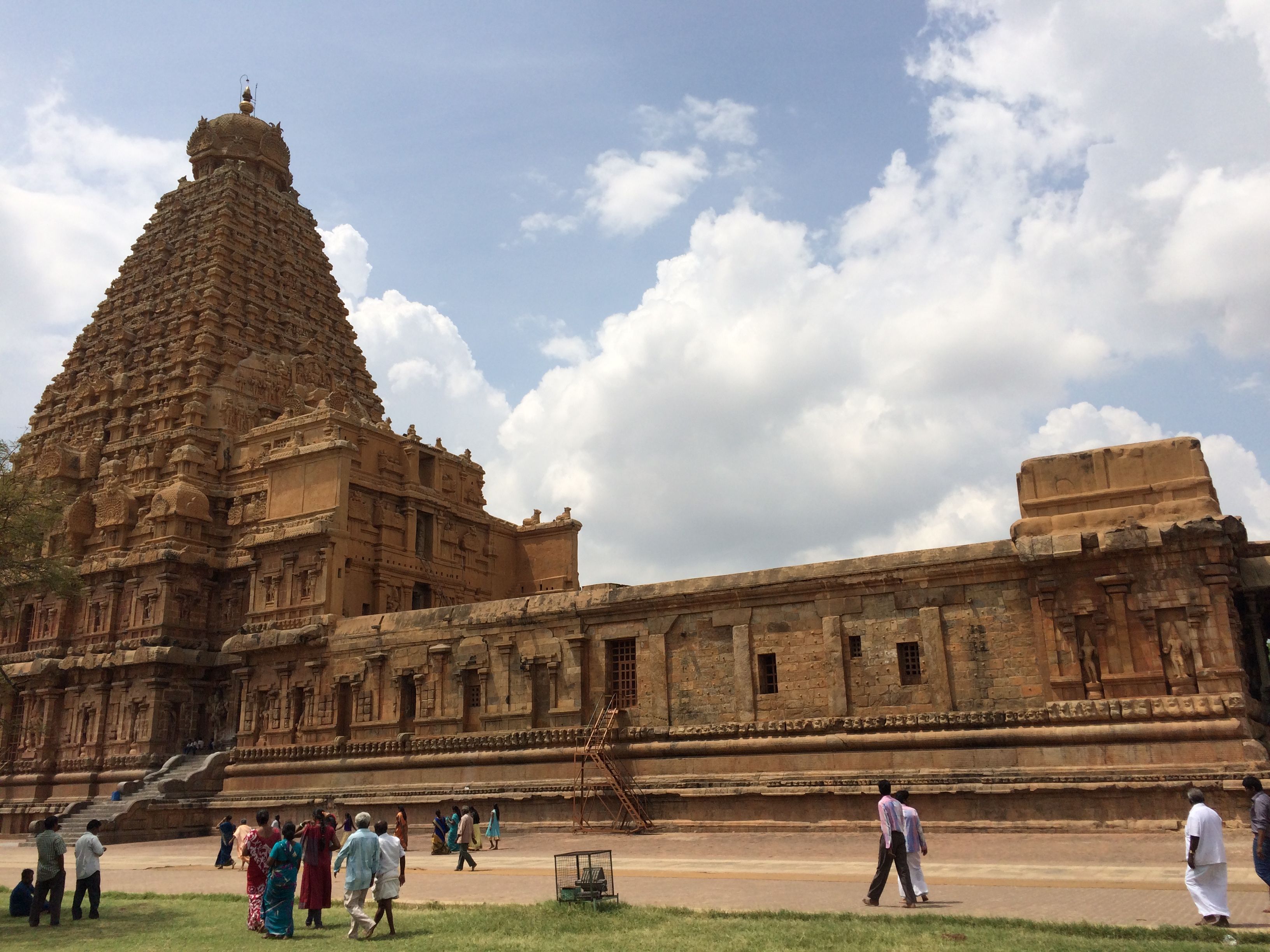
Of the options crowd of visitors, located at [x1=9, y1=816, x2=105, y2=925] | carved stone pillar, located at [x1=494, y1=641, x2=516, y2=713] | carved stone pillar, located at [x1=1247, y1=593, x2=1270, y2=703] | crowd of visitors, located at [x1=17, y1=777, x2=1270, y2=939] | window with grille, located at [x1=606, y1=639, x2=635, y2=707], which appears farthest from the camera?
carved stone pillar, located at [x1=494, y1=641, x2=516, y2=713]

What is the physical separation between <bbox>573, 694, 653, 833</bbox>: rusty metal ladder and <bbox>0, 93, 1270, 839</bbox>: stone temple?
291 mm

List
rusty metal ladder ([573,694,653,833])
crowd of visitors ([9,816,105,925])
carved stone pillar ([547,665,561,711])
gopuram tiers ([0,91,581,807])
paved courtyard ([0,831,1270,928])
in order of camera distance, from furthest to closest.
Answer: gopuram tiers ([0,91,581,807])
carved stone pillar ([547,665,561,711])
rusty metal ladder ([573,694,653,833])
crowd of visitors ([9,816,105,925])
paved courtyard ([0,831,1270,928])

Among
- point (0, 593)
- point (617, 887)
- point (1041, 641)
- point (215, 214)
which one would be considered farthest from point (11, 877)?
point (215, 214)

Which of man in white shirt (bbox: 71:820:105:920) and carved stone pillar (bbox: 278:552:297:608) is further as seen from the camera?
carved stone pillar (bbox: 278:552:297:608)

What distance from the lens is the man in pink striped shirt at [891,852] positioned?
12219mm

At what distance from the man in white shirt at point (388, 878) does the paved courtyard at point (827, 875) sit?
2.17 meters

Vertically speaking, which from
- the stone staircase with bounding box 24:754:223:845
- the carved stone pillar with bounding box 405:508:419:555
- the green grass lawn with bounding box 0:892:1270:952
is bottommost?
the green grass lawn with bounding box 0:892:1270:952

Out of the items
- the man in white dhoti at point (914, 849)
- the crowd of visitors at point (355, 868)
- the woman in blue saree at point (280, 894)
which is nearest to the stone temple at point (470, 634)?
the crowd of visitors at point (355, 868)

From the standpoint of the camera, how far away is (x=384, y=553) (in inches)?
1433

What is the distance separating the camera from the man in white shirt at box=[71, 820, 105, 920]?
15031 millimetres

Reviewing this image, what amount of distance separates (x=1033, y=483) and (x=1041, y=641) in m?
3.47

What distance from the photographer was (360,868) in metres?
12.4

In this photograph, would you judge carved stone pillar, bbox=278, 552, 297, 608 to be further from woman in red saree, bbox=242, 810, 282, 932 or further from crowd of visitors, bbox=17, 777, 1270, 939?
woman in red saree, bbox=242, 810, 282, 932

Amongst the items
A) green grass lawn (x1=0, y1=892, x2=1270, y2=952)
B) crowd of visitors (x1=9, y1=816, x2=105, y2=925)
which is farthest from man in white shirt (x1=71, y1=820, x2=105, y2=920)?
green grass lawn (x1=0, y1=892, x2=1270, y2=952)
